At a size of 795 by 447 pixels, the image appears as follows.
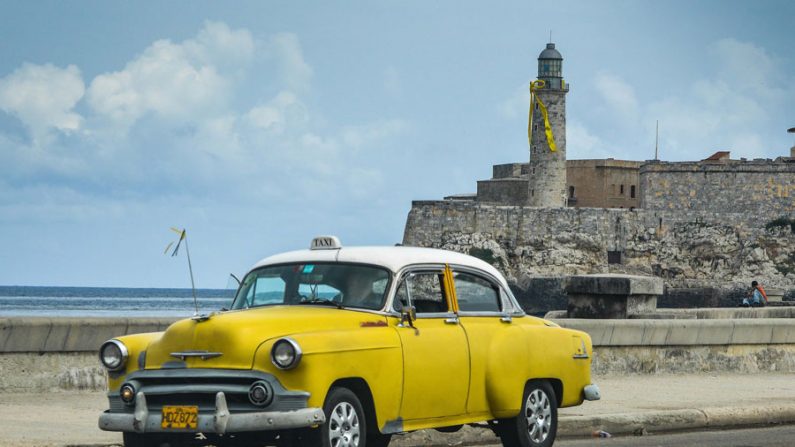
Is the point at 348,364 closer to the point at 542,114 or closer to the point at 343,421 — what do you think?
the point at 343,421

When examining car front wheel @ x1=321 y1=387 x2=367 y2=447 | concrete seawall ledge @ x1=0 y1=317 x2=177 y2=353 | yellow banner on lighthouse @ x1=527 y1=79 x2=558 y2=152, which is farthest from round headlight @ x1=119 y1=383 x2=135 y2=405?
yellow banner on lighthouse @ x1=527 y1=79 x2=558 y2=152

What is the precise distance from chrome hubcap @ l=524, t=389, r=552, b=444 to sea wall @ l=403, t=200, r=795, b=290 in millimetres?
91731

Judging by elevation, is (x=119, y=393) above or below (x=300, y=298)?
below

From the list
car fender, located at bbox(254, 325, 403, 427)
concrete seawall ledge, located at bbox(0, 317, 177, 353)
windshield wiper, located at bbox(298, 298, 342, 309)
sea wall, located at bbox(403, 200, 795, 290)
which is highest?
sea wall, located at bbox(403, 200, 795, 290)

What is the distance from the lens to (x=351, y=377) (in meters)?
9.45

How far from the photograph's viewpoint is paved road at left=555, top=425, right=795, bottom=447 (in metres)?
12.5

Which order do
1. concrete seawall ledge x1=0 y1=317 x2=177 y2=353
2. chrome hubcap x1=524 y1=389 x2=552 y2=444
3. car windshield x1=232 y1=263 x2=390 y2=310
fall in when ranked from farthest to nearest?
concrete seawall ledge x1=0 y1=317 x2=177 y2=353, chrome hubcap x1=524 y1=389 x2=552 y2=444, car windshield x1=232 y1=263 x2=390 y2=310

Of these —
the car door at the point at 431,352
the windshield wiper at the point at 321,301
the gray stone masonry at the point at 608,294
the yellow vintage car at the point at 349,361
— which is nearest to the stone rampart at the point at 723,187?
the gray stone masonry at the point at 608,294

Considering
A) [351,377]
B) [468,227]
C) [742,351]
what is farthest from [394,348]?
[468,227]

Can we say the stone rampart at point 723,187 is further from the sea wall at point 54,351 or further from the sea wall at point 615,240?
the sea wall at point 54,351

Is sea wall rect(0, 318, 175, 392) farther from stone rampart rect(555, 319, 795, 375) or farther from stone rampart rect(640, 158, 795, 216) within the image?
stone rampart rect(640, 158, 795, 216)

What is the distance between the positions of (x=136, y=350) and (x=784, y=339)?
492 inches

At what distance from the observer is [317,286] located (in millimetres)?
10266

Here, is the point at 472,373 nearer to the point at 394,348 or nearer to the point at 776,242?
the point at 394,348
